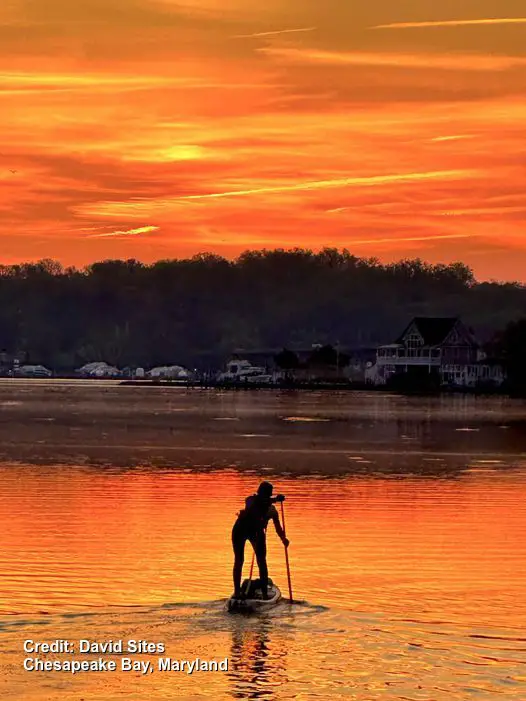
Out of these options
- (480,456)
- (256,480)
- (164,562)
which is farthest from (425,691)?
(480,456)

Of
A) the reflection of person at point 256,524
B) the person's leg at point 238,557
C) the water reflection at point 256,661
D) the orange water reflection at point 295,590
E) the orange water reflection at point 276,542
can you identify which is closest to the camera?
the water reflection at point 256,661

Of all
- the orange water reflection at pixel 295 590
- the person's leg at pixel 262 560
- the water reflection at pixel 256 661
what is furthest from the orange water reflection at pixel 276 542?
the water reflection at pixel 256 661

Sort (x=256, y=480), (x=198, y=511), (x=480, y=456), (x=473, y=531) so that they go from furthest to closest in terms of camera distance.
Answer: (x=480, y=456)
(x=256, y=480)
(x=198, y=511)
(x=473, y=531)

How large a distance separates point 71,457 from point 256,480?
14532 millimetres

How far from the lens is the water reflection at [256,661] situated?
20.7 m

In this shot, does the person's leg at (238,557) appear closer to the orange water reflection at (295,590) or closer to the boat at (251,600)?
the boat at (251,600)

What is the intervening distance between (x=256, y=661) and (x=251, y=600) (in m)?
3.48

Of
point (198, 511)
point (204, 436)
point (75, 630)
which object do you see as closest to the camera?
point (75, 630)

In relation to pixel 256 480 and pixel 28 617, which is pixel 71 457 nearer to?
pixel 256 480

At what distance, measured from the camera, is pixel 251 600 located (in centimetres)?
2558

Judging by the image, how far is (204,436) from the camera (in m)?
91.4

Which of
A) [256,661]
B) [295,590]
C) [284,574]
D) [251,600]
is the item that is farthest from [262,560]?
[284,574]

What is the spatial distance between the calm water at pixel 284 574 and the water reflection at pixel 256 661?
0.04 metres

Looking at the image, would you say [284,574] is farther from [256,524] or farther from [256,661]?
[256,661]
